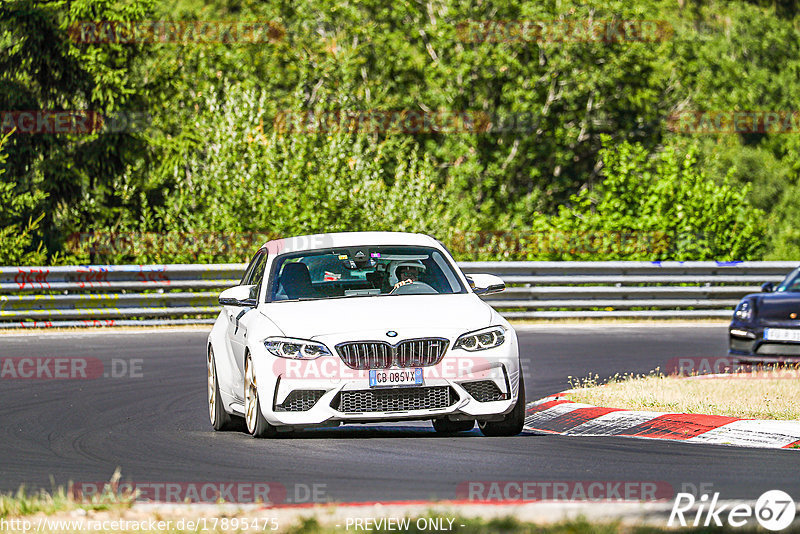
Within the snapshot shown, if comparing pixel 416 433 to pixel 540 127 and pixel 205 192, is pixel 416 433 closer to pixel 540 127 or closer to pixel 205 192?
pixel 205 192

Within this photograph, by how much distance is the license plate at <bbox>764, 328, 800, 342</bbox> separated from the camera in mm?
14984

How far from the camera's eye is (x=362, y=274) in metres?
10.5

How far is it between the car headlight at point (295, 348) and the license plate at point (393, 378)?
13.9 inches

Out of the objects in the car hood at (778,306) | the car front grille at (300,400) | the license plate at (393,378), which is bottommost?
the car hood at (778,306)

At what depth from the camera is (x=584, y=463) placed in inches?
322

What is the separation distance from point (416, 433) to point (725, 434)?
7.44 ft

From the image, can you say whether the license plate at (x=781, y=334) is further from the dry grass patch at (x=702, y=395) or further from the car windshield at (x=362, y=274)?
the car windshield at (x=362, y=274)

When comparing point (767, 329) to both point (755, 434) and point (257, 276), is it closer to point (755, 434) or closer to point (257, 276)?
point (755, 434)

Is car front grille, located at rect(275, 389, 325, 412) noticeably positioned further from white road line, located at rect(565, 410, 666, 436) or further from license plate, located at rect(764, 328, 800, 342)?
license plate, located at rect(764, 328, 800, 342)

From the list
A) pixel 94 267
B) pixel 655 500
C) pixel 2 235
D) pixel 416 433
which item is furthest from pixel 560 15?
pixel 655 500

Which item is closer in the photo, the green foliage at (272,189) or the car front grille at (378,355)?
the car front grille at (378,355)

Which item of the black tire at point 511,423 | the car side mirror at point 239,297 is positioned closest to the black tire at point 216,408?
the car side mirror at point 239,297

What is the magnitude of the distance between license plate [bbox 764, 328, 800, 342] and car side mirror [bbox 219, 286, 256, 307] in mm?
7079

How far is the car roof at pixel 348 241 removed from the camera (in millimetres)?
10641
